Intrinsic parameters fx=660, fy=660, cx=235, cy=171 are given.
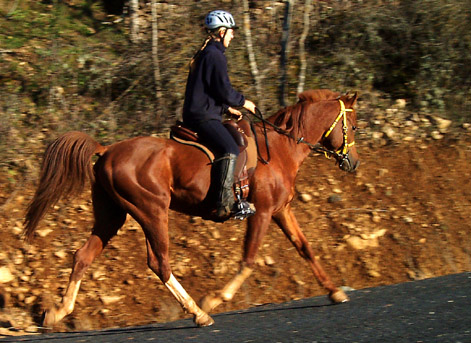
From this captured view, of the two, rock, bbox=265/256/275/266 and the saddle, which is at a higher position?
the saddle

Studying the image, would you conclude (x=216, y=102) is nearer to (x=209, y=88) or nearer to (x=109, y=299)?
(x=209, y=88)

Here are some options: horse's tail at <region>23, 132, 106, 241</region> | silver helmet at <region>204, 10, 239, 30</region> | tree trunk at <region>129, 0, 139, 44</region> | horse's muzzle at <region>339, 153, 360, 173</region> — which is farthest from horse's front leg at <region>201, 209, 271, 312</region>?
tree trunk at <region>129, 0, 139, 44</region>

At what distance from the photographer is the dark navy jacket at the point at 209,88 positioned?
22.7 feet

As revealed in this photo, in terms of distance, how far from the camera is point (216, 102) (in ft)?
23.4

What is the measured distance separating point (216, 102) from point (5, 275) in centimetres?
403

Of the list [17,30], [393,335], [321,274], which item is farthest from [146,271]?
[17,30]

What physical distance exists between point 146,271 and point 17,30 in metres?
6.54

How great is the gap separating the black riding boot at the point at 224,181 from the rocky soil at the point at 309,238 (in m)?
2.08

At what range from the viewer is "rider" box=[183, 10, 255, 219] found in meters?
6.94

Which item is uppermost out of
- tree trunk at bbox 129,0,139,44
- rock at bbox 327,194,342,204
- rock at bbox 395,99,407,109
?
tree trunk at bbox 129,0,139,44

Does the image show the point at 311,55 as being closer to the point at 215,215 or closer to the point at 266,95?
the point at 266,95

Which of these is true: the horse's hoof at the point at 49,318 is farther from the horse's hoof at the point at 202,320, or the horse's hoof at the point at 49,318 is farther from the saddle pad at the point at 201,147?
the saddle pad at the point at 201,147

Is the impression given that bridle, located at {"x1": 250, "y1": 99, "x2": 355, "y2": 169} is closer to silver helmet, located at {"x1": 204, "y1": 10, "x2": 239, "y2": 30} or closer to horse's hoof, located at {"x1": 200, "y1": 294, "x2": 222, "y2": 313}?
silver helmet, located at {"x1": 204, "y1": 10, "x2": 239, "y2": 30}

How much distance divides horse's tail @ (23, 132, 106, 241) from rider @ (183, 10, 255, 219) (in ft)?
3.66
